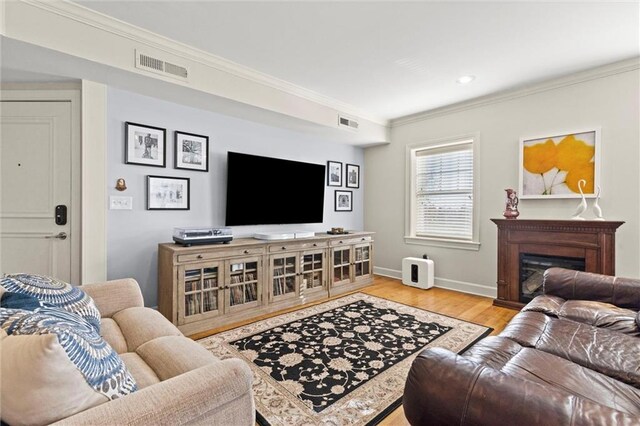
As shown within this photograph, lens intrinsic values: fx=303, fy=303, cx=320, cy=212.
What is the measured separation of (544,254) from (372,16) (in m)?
2.97

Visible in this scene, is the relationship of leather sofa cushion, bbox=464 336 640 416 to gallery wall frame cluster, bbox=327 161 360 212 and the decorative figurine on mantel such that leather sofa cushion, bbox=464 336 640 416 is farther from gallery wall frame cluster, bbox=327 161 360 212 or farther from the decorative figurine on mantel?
gallery wall frame cluster, bbox=327 161 360 212

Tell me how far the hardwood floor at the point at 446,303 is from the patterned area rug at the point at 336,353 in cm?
18

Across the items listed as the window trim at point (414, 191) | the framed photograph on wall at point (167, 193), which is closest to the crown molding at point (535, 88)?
the window trim at point (414, 191)

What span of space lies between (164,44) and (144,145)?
0.97 meters

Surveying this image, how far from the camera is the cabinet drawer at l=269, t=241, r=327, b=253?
3.39 meters

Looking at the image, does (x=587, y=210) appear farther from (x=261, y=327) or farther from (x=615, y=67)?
(x=261, y=327)

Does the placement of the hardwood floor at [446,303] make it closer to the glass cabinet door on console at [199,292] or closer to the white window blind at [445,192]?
the glass cabinet door on console at [199,292]

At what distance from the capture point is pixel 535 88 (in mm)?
3520

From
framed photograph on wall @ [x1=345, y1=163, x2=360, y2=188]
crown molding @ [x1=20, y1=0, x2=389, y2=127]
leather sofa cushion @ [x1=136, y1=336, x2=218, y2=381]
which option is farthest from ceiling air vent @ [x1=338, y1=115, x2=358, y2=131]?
leather sofa cushion @ [x1=136, y1=336, x2=218, y2=381]

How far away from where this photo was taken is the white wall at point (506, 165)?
9.84 feet

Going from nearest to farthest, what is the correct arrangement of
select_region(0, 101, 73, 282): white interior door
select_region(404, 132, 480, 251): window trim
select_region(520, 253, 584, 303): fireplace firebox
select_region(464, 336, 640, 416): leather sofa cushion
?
select_region(464, 336, 640, 416): leather sofa cushion
select_region(0, 101, 73, 282): white interior door
select_region(520, 253, 584, 303): fireplace firebox
select_region(404, 132, 480, 251): window trim

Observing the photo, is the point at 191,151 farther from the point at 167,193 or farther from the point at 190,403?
the point at 190,403

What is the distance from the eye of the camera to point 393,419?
167 cm

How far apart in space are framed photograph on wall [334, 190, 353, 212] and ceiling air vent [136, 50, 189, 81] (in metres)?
2.86
